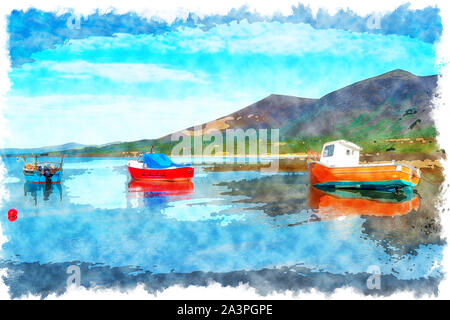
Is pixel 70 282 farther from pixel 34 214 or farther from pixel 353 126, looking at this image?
pixel 353 126

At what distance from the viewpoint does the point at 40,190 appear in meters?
31.7

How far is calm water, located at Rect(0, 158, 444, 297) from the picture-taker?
29.1ft

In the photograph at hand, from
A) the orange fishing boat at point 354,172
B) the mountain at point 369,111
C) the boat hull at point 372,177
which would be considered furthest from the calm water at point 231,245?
the mountain at point 369,111

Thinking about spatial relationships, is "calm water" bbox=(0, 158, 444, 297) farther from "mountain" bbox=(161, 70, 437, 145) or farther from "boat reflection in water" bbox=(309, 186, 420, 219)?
"mountain" bbox=(161, 70, 437, 145)

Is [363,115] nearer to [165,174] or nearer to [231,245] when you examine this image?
[165,174]

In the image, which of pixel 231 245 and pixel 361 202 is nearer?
pixel 231 245

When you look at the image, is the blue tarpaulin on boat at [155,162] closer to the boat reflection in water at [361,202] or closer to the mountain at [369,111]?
the mountain at [369,111]

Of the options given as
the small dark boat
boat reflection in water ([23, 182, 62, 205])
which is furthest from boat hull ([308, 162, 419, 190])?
the small dark boat

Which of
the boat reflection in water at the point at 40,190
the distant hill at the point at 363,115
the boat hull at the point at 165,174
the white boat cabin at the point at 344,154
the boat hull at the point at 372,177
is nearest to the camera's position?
the distant hill at the point at 363,115

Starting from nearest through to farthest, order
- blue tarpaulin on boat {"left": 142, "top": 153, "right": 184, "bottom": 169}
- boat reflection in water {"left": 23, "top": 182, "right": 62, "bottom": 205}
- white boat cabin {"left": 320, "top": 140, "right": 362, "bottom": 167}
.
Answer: white boat cabin {"left": 320, "top": 140, "right": 362, "bottom": 167} < boat reflection in water {"left": 23, "top": 182, "right": 62, "bottom": 205} < blue tarpaulin on boat {"left": 142, "top": 153, "right": 184, "bottom": 169}

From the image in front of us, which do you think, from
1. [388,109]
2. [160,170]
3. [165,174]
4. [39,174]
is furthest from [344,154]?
[39,174]

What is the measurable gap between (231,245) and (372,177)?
16.7 meters

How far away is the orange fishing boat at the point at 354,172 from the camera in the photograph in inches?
955

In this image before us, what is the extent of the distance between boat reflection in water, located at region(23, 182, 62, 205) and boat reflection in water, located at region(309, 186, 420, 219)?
19.1 m
